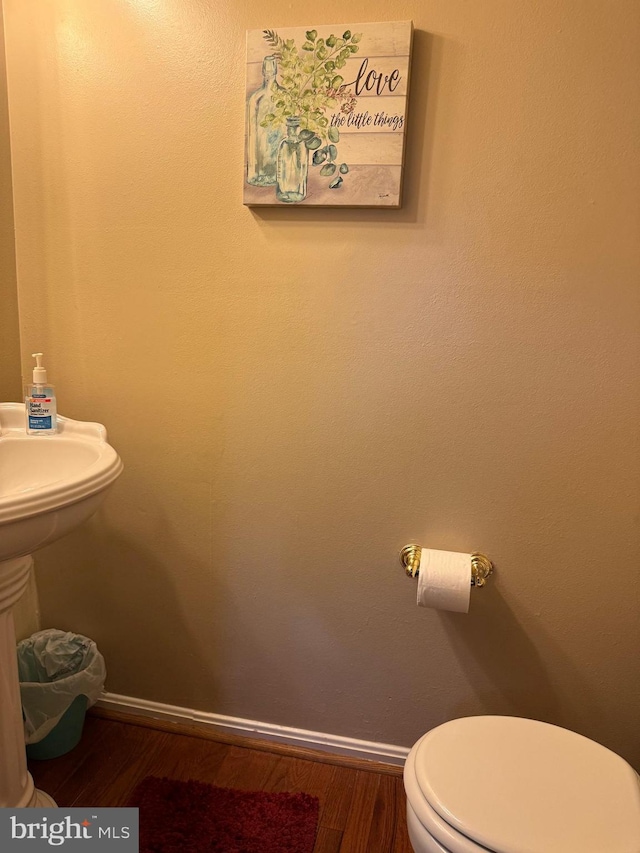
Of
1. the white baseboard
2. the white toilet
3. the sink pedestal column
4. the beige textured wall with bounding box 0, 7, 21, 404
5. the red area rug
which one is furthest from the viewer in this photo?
the white baseboard

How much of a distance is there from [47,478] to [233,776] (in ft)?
2.96

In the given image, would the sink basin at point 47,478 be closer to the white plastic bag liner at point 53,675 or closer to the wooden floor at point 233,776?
the white plastic bag liner at point 53,675

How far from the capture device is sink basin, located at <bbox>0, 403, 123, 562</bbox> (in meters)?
0.90

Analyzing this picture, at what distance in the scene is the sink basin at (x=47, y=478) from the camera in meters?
0.90

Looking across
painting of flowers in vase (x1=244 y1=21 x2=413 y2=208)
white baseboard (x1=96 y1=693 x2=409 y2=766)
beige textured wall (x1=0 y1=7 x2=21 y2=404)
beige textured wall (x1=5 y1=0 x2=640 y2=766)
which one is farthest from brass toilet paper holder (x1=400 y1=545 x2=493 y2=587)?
beige textured wall (x1=0 y1=7 x2=21 y2=404)

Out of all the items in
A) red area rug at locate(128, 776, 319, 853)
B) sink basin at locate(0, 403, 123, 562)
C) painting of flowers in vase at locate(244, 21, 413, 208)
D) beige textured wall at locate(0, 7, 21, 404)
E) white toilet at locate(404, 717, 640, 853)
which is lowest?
red area rug at locate(128, 776, 319, 853)

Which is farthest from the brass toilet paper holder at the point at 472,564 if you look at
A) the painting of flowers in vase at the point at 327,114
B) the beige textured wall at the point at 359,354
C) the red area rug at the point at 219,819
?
the painting of flowers in vase at the point at 327,114

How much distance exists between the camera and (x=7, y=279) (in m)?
1.47

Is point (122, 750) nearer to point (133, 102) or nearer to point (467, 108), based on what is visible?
point (133, 102)

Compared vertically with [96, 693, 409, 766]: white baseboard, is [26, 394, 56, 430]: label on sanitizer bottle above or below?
above

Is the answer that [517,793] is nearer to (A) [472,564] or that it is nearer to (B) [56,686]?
(A) [472,564]

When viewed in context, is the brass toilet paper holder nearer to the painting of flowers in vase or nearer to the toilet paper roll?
the toilet paper roll

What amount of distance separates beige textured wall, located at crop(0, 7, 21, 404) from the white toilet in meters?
1.31

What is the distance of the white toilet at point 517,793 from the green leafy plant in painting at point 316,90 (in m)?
1.17
